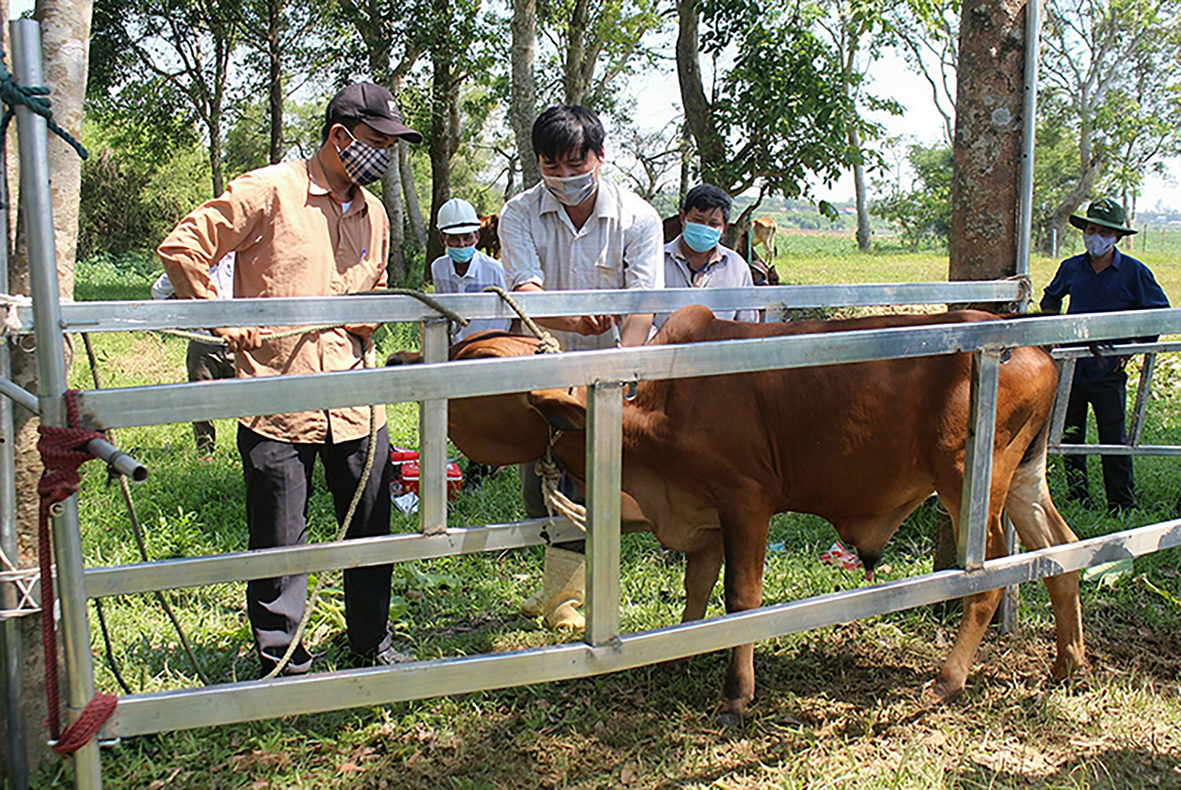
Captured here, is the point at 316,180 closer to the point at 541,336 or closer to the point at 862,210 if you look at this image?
the point at 541,336

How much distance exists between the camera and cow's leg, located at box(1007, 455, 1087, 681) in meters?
3.68

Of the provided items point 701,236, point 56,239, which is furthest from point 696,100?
point 56,239

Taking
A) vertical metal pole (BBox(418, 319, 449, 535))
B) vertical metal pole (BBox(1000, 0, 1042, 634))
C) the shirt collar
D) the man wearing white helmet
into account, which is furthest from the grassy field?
the man wearing white helmet

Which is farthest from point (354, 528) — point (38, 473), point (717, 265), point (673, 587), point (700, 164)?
point (700, 164)

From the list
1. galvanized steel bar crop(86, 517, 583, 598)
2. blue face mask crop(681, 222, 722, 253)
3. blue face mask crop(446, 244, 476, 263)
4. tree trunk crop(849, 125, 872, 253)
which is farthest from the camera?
tree trunk crop(849, 125, 872, 253)

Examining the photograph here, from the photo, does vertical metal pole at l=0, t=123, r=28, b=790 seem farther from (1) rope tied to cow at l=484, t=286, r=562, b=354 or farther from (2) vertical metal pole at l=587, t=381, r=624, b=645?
(2) vertical metal pole at l=587, t=381, r=624, b=645

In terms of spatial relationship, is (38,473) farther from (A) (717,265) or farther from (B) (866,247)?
(B) (866,247)

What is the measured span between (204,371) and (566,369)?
207 inches

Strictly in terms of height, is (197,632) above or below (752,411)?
below

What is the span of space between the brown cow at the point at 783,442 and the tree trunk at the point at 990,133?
3.10 feet

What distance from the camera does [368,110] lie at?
11.4ft

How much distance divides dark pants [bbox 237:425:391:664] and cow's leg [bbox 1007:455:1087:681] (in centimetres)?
244

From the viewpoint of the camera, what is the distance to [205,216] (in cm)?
325

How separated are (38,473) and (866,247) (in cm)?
4603
